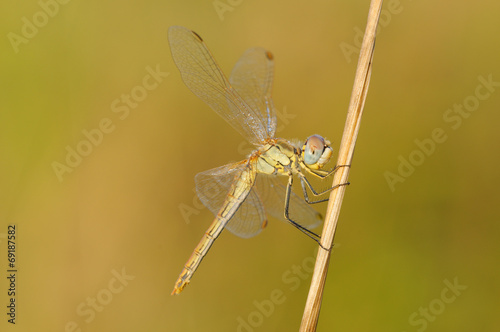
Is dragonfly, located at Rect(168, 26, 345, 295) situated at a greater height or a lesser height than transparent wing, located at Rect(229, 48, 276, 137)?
→ lesser

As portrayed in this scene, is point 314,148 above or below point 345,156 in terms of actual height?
above

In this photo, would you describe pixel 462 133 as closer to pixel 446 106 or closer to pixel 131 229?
pixel 446 106

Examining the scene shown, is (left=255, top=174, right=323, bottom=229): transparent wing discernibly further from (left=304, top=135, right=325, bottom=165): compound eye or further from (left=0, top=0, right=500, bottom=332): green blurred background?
(left=0, top=0, right=500, bottom=332): green blurred background

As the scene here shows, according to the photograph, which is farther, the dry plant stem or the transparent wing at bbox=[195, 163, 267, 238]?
the transparent wing at bbox=[195, 163, 267, 238]

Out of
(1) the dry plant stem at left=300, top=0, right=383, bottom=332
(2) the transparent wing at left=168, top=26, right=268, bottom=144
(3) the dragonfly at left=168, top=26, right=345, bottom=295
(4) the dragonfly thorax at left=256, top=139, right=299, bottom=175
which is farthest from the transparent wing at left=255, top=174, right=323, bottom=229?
(1) the dry plant stem at left=300, top=0, right=383, bottom=332

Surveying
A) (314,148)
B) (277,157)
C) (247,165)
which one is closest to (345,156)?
(314,148)

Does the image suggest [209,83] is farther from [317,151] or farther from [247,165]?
[317,151]

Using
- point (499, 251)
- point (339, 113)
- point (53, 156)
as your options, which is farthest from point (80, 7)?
point (499, 251)

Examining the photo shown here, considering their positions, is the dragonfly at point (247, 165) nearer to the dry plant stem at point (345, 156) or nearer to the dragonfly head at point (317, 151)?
the dragonfly head at point (317, 151)
